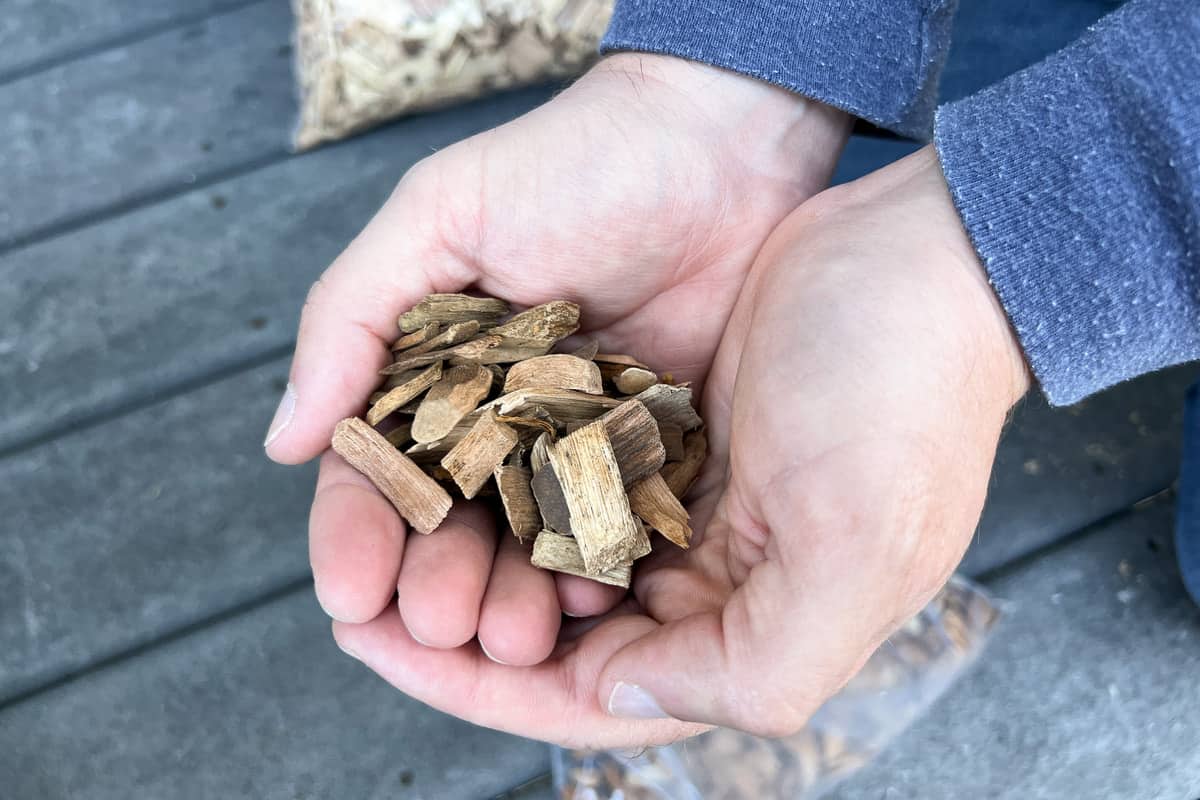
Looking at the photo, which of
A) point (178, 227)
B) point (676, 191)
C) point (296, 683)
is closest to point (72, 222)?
point (178, 227)

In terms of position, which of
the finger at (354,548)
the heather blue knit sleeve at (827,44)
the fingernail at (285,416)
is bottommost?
the finger at (354,548)

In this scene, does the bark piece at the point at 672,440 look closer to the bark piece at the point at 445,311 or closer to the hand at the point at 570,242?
the hand at the point at 570,242

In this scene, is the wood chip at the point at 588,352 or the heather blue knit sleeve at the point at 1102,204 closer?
the heather blue knit sleeve at the point at 1102,204

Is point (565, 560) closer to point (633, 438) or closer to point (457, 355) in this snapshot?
point (633, 438)

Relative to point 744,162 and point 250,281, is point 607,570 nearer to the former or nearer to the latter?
point 744,162

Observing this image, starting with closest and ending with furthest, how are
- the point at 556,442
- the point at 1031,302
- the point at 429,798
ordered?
the point at 1031,302, the point at 556,442, the point at 429,798

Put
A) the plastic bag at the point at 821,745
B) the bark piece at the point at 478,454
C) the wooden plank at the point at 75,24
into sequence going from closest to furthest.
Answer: the bark piece at the point at 478,454
the plastic bag at the point at 821,745
the wooden plank at the point at 75,24

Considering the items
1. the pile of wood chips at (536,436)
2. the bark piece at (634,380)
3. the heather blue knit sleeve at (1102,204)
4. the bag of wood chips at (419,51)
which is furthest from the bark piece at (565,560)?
the bag of wood chips at (419,51)
